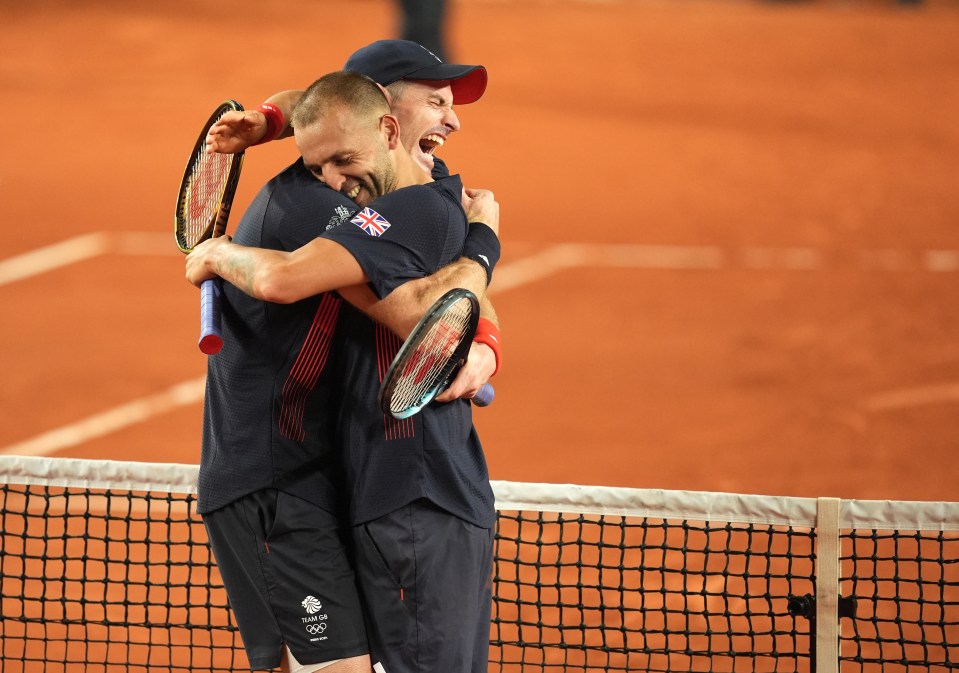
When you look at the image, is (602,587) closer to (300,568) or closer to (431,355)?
(300,568)

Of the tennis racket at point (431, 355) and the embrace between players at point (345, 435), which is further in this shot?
the embrace between players at point (345, 435)

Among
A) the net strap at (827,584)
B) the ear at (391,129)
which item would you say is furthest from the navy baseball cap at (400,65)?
the net strap at (827,584)

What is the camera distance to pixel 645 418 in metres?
8.97

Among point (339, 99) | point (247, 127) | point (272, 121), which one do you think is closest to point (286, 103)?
point (272, 121)

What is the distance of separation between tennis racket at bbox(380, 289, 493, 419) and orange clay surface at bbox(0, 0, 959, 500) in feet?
16.1

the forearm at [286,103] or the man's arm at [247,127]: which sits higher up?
the forearm at [286,103]

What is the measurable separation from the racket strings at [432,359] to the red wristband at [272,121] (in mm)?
947

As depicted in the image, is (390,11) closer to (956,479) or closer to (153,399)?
(153,399)

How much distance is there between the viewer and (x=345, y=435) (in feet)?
10.8

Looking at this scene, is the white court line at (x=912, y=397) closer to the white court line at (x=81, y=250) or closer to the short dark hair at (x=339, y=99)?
the white court line at (x=81, y=250)

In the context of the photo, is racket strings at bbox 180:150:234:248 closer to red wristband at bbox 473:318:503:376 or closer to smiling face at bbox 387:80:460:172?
smiling face at bbox 387:80:460:172

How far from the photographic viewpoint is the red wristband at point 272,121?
12.3 ft

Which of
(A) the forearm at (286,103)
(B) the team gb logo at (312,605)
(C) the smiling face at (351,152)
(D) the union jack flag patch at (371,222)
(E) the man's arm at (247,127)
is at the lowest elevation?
(B) the team gb logo at (312,605)

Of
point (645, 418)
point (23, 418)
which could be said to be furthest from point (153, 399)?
point (645, 418)
